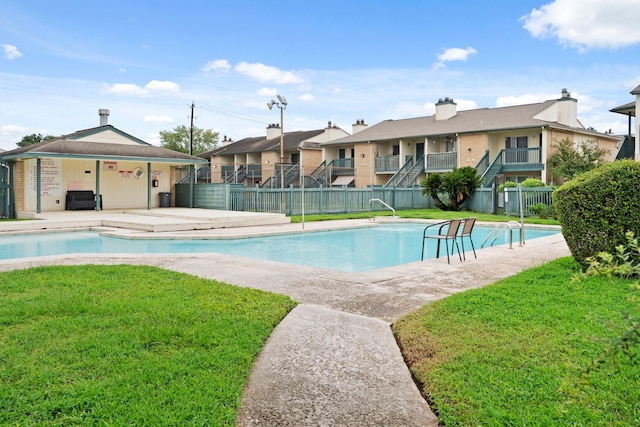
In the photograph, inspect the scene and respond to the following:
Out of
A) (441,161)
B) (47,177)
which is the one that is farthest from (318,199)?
(47,177)

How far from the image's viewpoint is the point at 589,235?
25.1ft

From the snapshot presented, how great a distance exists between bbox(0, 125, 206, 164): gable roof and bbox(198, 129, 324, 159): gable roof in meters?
16.2

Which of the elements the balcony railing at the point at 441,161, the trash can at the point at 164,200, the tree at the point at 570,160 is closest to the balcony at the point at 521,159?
the tree at the point at 570,160

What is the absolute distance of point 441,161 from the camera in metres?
33.2

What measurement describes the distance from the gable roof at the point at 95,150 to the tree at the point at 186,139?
38906mm

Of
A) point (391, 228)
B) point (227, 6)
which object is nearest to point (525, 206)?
point (391, 228)

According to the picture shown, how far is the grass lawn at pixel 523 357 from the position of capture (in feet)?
10.3

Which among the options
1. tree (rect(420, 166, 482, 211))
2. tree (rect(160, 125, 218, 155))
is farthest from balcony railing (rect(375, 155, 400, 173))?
tree (rect(160, 125, 218, 155))

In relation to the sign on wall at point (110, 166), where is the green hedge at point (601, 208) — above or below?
below

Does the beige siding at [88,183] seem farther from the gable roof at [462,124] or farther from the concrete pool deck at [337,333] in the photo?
the gable roof at [462,124]

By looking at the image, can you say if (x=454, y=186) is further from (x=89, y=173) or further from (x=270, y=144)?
(x=270, y=144)

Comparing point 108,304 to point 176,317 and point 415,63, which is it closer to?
point 176,317

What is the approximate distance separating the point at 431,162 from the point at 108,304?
29903mm

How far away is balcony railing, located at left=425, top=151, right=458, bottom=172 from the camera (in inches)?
1284
